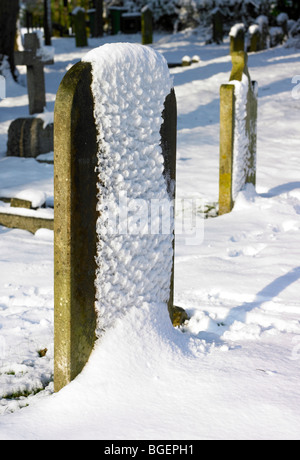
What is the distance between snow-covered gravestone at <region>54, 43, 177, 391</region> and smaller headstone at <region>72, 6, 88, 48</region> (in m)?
17.8

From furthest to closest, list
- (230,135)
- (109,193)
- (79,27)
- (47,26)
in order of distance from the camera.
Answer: (79,27)
(47,26)
(230,135)
(109,193)

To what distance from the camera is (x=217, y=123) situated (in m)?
10.7

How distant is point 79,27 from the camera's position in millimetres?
19859

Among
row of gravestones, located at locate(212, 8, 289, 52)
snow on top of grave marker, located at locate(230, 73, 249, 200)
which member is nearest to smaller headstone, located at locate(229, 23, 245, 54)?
row of gravestones, located at locate(212, 8, 289, 52)

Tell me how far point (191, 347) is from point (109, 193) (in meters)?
0.80

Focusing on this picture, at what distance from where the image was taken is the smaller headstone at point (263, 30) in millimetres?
17203

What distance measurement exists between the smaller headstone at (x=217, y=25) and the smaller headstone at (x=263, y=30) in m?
2.55

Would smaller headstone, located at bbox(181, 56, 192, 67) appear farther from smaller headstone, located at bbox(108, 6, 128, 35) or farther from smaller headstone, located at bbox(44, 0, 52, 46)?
smaller headstone, located at bbox(108, 6, 128, 35)

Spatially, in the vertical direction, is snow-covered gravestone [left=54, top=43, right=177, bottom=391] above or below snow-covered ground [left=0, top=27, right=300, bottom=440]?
above

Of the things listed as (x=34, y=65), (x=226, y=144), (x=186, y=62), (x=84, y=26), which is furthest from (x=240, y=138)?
(x=84, y=26)

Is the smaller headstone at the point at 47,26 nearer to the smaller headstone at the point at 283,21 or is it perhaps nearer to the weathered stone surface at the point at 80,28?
the weathered stone surface at the point at 80,28

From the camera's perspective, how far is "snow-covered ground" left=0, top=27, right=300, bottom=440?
228 centimetres

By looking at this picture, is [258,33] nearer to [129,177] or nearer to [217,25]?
[217,25]

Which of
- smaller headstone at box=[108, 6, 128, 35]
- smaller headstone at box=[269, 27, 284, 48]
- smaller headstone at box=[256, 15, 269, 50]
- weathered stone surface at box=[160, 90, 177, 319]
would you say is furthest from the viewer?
smaller headstone at box=[108, 6, 128, 35]
